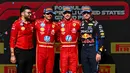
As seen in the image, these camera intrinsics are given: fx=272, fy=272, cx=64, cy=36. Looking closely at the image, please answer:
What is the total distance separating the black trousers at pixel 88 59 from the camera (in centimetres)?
475

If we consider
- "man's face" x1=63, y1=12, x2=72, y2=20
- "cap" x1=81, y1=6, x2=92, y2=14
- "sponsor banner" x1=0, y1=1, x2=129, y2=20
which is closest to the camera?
"cap" x1=81, y1=6, x2=92, y2=14

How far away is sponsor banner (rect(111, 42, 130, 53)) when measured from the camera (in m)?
5.20

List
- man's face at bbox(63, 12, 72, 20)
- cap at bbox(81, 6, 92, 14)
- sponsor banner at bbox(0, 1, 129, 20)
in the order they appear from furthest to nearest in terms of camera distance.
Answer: sponsor banner at bbox(0, 1, 129, 20)
man's face at bbox(63, 12, 72, 20)
cap at bbox(81, 6, 92, 14)

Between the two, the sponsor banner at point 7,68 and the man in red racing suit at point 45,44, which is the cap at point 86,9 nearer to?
the man in red racing suit at point 45,44

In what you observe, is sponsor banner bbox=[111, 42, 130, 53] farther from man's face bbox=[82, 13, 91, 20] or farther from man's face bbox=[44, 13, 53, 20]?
man's face bbox=[44, 13, 53, 20]

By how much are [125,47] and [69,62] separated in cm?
117

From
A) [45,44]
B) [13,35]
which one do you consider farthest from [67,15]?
[13,35]

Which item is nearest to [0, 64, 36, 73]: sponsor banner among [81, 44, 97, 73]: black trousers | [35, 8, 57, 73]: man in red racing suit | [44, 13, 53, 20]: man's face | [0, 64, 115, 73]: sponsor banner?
[0, 64, 115, 73]: sponsor banner

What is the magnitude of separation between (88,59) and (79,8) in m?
1.01

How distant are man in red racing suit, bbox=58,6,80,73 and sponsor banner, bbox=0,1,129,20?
29 cm

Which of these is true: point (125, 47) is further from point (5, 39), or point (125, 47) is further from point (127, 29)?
point (5, 39)

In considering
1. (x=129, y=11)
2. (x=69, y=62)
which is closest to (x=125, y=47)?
(x=129, y=11)

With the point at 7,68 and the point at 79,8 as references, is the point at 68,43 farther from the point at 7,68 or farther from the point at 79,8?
the point at 7,68

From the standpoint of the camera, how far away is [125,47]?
5203mm
